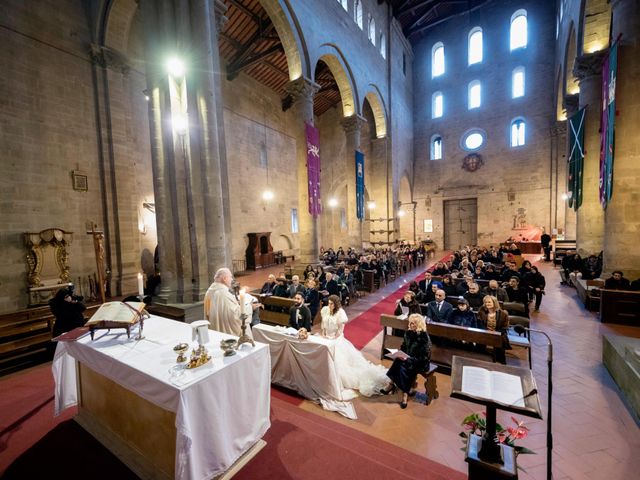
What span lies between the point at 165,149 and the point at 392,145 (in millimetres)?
14486

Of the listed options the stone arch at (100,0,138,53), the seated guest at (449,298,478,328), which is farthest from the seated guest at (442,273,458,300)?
the stone arch at (100,0,138,53)

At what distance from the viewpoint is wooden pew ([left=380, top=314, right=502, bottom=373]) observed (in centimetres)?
442

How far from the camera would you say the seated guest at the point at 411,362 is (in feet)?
12.8

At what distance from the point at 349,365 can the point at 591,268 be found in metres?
9.04

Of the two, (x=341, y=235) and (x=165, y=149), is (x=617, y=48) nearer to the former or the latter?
(x=165, y=149)

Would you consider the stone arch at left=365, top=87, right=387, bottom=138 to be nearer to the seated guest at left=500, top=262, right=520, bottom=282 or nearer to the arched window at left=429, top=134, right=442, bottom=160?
the arched window at left=429, top=134, right=442, bottom=160

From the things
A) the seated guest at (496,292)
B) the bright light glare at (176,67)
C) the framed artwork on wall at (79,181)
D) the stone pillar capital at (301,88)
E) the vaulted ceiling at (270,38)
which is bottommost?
the seated guest at (496,292)

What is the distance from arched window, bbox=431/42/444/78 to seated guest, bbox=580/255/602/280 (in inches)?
670

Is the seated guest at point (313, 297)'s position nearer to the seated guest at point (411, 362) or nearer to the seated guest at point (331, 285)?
the seated guest at point (331, 285)

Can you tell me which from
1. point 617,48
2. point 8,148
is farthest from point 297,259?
point 617,48

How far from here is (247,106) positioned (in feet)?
50.3

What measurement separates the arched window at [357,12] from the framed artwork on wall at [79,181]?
13441 millimetres

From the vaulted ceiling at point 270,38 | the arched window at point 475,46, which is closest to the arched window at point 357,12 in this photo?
the vaulted ceiling at point 270,38

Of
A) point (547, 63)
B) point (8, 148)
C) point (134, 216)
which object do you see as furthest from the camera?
point (547, 63)
